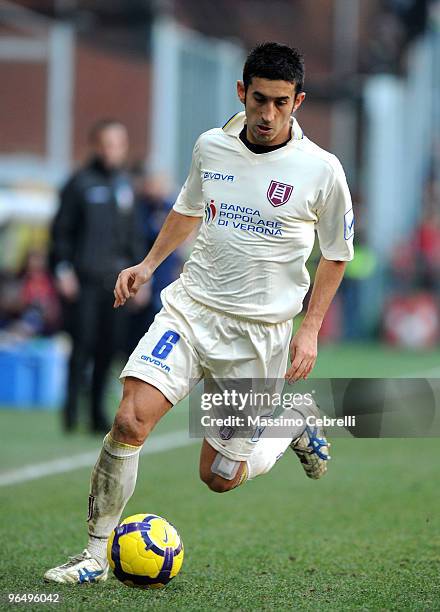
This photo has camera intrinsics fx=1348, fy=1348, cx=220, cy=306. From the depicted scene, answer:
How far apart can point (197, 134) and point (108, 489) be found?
48.9 feet

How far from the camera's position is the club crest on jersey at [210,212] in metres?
5.88

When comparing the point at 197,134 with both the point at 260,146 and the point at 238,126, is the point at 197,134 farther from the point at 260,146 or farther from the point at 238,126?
the point at 260,146

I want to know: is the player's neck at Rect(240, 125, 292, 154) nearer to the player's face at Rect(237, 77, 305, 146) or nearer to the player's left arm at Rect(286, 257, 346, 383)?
the player's face at Rect(237, 77, 305, 146)

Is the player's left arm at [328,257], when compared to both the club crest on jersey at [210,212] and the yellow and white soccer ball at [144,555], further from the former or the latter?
the yellow and white soccer ball at [144,555]

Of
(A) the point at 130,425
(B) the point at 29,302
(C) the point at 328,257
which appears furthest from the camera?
(B) the point at 29,302

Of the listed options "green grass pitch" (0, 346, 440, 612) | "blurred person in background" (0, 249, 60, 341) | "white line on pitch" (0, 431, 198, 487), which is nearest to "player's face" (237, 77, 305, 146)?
"green grass pitch" (0, 346, 440, 612)

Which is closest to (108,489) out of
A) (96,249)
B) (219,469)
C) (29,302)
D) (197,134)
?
(219,469)

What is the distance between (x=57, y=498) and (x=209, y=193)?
3003 millimetres

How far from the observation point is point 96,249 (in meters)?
11.1

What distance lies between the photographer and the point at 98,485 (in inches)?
227

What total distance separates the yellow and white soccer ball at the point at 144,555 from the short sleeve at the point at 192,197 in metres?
1.46

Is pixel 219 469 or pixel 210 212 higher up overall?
pixel 210 212

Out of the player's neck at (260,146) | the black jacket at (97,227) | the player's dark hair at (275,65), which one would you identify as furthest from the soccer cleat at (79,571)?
the black jacket at (97,227)

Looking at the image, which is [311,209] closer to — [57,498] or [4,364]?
[57,498]
